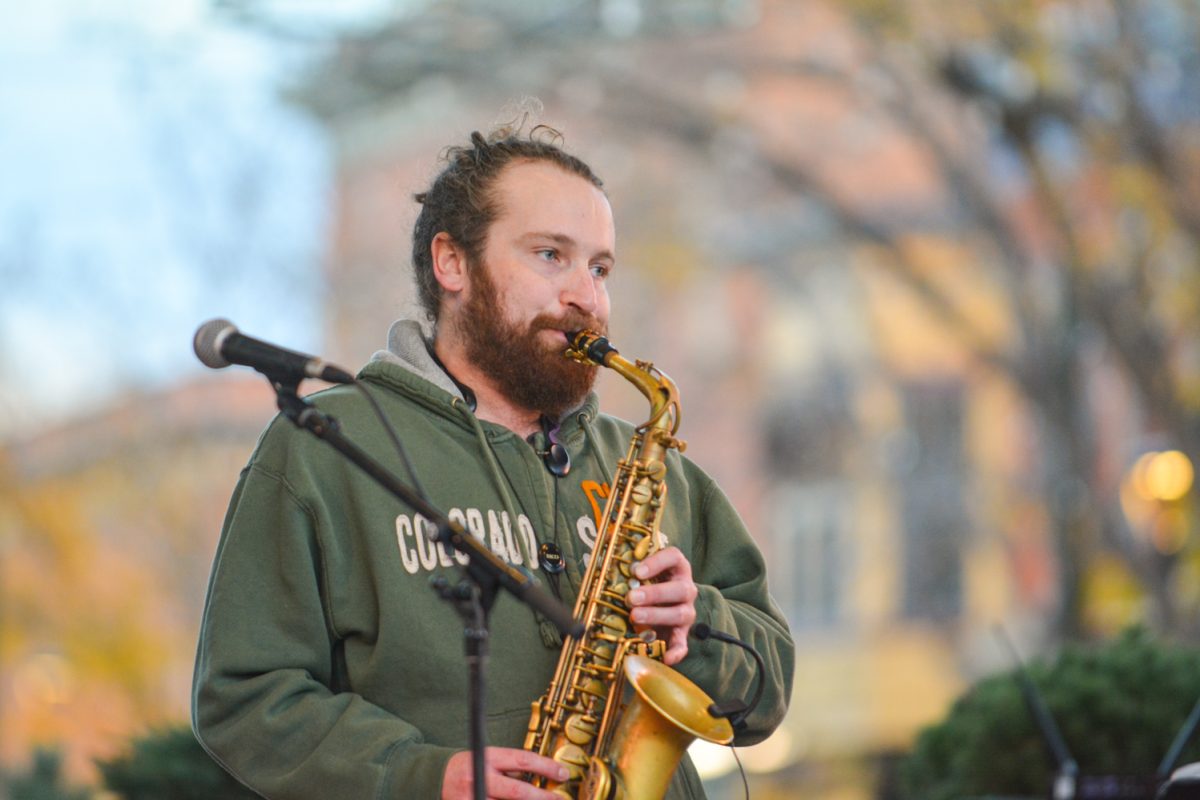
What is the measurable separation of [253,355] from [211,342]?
9 cm

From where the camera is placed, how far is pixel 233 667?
361cm

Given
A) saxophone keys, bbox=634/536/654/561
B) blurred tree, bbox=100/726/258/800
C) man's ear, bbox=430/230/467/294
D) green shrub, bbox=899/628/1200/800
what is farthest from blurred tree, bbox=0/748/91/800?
saxophone keys, bbox=634/536/654/561

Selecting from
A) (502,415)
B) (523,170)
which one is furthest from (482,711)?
(523,170)

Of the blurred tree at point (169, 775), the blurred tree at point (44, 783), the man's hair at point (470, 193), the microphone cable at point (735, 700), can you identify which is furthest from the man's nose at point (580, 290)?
the blurred tree at point (44, 783)

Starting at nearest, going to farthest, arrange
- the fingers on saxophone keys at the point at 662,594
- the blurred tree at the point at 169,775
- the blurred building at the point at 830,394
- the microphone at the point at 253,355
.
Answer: the microphone at the point at 253,355 < the fingers on saxophone keys at the point at 662,594 < the blurred tree at the point at 169,775 < the blurred building at the point at 830,394

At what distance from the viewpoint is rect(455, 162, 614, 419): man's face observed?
398cm

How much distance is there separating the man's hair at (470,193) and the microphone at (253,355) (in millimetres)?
819

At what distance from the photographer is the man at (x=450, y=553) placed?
11.7 feet

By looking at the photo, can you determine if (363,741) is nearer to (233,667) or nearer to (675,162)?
(233,667)

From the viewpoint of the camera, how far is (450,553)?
3.68 meters

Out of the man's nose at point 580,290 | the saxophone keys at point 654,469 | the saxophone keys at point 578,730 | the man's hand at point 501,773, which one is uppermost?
the man's nose at point 580,290

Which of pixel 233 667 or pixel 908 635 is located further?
pixel 908 635

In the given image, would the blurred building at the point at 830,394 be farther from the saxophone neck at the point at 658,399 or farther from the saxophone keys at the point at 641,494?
the saxophone keys at the point at 641,494

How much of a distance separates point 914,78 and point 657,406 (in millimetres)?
10848
